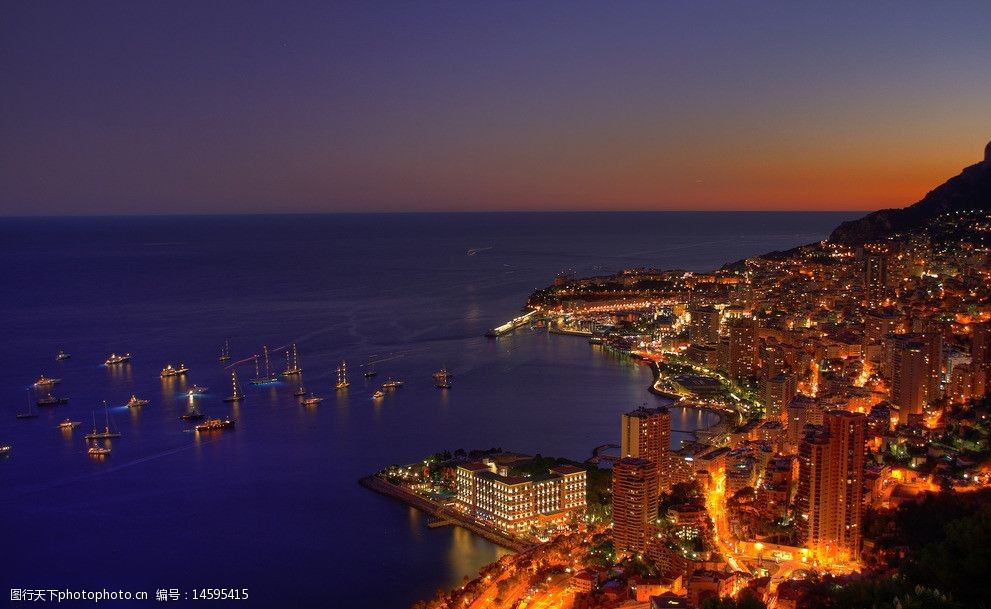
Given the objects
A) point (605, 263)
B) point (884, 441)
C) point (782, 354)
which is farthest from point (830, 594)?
point (605, 263)

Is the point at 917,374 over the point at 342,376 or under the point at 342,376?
over

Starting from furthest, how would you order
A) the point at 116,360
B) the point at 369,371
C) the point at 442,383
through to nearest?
1. the point at 116,360
2. the point at 369,371
3. the point at 442,383

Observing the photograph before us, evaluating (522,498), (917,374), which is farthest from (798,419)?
(522,498)

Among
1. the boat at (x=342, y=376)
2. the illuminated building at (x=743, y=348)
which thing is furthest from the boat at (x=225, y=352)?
the illuminated building at (x=743, y=348)

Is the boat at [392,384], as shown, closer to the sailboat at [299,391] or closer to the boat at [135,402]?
the sailboat at [299,391]

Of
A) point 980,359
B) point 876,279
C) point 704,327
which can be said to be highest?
point 876,279

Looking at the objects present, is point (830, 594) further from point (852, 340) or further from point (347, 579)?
point (852, 340)

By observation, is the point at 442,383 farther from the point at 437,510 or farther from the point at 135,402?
the point at 437,510
